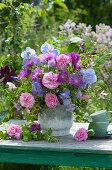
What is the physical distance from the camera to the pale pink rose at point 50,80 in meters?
1.94

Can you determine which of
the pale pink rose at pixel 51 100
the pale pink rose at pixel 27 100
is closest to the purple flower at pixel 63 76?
the pale pink rose at pixel 51 100

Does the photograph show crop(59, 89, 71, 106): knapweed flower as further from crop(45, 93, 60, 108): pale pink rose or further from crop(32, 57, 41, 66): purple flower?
crop(32, 57, 41, 66): purple flower

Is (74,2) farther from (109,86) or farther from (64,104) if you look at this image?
(64,104)

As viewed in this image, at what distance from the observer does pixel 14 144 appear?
1965 millimetres

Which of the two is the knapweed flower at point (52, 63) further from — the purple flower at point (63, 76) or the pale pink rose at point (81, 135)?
the pale pink rose at point (81, 135)

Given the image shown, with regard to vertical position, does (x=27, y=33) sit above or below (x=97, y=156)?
above

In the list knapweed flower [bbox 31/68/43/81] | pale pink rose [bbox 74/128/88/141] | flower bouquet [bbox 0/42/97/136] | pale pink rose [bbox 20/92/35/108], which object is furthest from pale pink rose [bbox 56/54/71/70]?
pale pink rose [bbox 74/128/88/141]

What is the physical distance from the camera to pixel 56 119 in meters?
2.09

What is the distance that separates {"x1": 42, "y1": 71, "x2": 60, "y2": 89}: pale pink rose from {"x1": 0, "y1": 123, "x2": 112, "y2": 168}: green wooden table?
370 mm

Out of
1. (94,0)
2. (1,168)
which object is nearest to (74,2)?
(94,0)

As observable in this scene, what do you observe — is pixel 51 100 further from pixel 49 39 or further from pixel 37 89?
pixel 49 39

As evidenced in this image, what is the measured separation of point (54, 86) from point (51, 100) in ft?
0.34

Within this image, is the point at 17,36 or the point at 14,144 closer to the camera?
the point at 14,144

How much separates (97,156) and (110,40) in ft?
10.9
